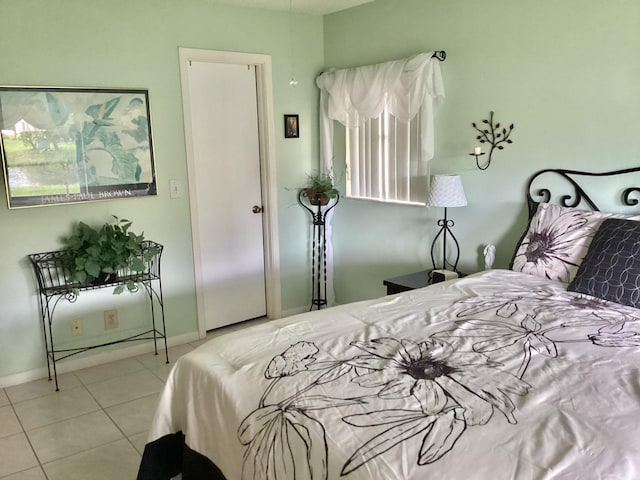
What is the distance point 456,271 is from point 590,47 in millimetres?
1555

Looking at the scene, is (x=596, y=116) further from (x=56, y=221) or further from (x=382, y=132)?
(x=56, y=221)

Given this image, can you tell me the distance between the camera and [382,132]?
3.98 m

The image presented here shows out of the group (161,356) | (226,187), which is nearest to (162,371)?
(161,356)

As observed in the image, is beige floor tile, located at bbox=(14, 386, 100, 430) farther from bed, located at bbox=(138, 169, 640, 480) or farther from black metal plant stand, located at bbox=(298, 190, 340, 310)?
black metal plant stand, located at bbox=(298, 190, 340, 310)

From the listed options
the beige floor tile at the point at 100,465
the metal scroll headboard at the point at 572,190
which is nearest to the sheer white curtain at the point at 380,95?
the metal scroll headboard at the point at 572,190

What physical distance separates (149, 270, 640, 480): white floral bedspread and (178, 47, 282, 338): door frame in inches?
77.1

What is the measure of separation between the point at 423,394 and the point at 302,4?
10.9 feet

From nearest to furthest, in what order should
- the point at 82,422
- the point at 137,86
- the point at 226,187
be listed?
the point at 82,422 < the point at 137,86 < the point at 226,187

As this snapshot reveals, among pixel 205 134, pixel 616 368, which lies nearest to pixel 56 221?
pixel 205 134

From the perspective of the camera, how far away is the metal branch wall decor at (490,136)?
312 centimetres

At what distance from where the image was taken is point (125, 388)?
3275mm

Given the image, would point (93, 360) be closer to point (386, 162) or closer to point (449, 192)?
point (386, 162)

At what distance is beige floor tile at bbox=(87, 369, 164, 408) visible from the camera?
3145mm

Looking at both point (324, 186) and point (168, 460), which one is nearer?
point (168, 460)
